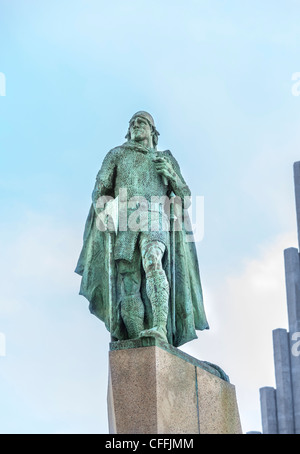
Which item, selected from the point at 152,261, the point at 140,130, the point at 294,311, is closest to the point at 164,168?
the point at 140,130

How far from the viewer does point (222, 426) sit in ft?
33.6

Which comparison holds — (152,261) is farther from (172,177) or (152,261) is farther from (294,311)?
(294,311)

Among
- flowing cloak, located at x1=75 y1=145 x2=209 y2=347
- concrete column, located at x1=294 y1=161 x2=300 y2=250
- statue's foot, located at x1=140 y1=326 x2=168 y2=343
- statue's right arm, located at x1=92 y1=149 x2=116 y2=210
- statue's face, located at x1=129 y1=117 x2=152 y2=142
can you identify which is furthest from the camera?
concrete column, located at x1=294 y1=161 x2=300 y2=250

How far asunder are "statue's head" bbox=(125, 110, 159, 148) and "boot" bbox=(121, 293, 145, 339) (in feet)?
6.59

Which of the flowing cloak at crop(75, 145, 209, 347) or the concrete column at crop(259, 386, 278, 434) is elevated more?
the concrete column at crop(259, 386, 278, 434)

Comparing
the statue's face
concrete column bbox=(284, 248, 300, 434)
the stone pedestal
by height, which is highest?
concrete column bbox=(284, 248, 300, 434)

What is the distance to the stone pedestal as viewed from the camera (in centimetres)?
953

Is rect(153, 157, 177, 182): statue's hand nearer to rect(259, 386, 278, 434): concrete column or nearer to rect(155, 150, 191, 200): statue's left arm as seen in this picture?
rect(155, 150, 191, 200): statue's left arm

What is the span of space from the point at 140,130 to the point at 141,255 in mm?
1621

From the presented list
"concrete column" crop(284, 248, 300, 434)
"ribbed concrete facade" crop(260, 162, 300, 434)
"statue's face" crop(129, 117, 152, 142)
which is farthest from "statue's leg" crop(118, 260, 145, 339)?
"concrete column" crop(284, 248, 300, 434)

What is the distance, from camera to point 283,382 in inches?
1396

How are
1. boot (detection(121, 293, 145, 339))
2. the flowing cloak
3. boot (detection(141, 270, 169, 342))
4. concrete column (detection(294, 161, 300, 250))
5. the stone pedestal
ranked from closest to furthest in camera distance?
the stone pedestal → boot (detection(141, 270, 169, 342)) → boot (detection(121, 293, 145, 339)) → the flowing cloak → concrete column (detection(294, 161, 300, 250))

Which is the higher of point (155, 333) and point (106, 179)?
point (106, 179)
